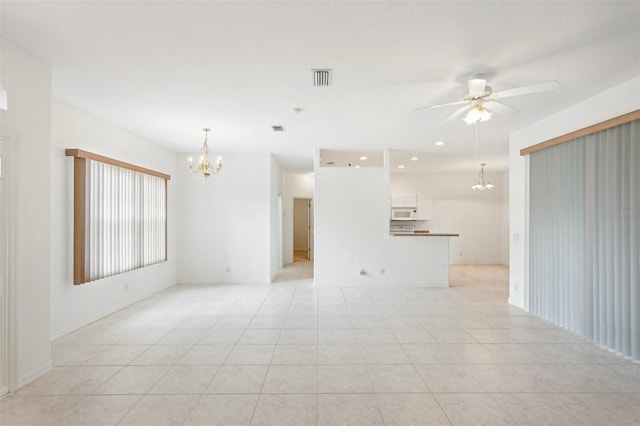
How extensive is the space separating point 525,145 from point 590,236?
1.82 meters

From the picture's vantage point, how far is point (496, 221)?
10.2 metres

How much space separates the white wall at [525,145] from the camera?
12.0 feet

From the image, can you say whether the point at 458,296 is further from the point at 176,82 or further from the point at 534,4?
the point at 176,82

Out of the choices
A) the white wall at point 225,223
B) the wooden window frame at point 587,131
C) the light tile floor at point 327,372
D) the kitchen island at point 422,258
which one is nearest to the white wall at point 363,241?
the kitchen island at point 422,258

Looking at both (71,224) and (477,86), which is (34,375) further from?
(477,86)

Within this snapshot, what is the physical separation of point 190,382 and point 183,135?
408cm

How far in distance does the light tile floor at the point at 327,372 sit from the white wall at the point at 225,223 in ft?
7.20

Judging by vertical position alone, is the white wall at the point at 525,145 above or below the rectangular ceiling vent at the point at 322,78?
below

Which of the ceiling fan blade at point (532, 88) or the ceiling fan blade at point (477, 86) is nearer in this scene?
the ceiling fan blade at point (532, 88)

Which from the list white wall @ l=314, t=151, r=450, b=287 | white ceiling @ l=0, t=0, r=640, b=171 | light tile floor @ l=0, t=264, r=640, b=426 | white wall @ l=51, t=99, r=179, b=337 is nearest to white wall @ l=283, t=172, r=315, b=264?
white wall @ l=314, t=151, r=450, b=287

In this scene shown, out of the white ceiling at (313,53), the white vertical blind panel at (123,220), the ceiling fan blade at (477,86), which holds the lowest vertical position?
the white vertical blind panel at (123,220)

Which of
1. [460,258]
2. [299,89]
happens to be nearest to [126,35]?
[299,89]

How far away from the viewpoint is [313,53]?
2777 mm

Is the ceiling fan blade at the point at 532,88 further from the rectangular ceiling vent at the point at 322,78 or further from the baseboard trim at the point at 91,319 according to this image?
the baseboard trim at the point at 91,319
